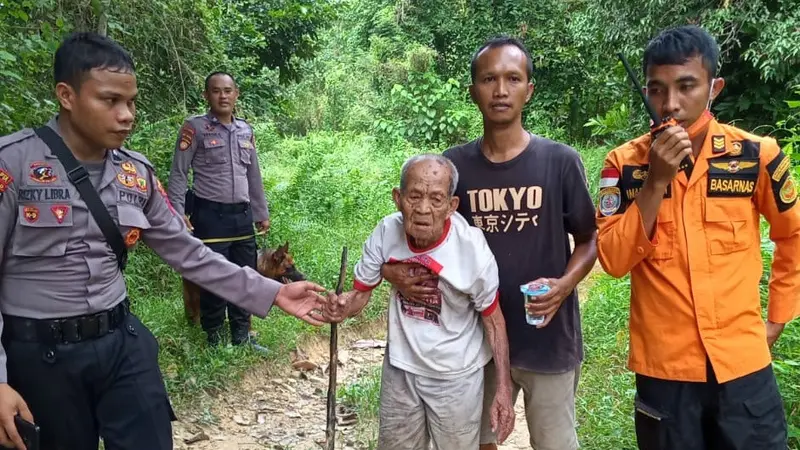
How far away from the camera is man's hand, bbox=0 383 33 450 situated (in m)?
2.04

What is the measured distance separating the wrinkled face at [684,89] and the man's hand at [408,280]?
107cm

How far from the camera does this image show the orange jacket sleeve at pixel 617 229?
2.15m

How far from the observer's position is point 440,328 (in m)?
2.54

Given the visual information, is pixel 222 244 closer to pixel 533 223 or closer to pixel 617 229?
pixel 533 223

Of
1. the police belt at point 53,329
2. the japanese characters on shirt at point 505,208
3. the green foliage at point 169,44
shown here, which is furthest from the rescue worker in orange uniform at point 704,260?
the green foliage at point 169,44

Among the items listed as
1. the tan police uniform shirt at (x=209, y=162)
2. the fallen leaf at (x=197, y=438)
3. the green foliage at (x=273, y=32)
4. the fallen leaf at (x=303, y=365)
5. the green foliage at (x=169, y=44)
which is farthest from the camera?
the green foliage at (x=273, y=32)

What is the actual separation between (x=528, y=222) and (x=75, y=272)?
1.72 metres

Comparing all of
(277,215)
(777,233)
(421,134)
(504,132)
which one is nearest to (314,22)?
(277,215)

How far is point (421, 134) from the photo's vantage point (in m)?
14.2

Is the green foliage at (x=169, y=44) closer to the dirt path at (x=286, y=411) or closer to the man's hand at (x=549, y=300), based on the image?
the dirt path at (x=286, y=411)

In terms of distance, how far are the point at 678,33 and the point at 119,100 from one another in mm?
2009

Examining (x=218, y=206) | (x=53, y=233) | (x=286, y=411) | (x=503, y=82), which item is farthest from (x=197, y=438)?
(x=503, y=82)

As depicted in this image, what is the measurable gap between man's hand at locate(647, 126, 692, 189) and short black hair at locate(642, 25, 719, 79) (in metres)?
0.36

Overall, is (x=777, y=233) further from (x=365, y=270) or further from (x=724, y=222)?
(x=365, y=270)
